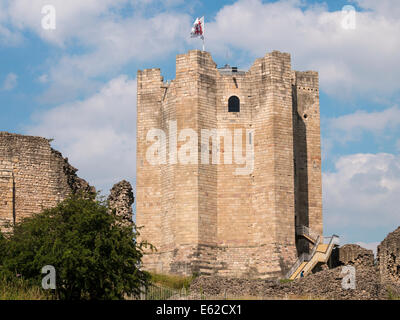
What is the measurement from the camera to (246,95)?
44031mm

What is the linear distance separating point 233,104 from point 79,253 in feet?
54.5

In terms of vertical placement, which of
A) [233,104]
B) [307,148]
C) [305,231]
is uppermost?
[233,104]

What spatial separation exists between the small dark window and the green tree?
45.3ft

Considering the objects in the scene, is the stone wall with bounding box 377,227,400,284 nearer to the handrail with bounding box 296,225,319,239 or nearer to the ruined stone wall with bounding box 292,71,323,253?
the handrail with bounding box 296,225,319,239

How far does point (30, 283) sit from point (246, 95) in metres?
17.9

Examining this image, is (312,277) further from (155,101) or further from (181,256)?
(155,101)

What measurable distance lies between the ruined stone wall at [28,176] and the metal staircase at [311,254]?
34.5 ft

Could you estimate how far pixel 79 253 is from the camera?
29.2 metres

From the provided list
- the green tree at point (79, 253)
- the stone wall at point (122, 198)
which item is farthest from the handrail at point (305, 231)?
the green tree at point (79, 253)

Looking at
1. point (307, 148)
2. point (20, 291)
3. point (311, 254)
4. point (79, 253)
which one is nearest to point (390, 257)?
point (311, 254)

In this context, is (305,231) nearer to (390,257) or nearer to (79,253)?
(390,257)
